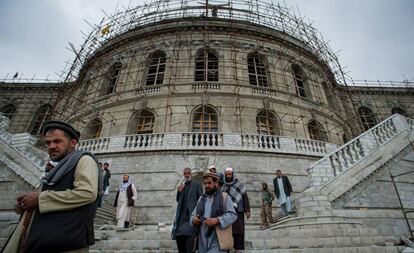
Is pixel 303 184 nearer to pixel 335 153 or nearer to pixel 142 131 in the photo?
pixel 335 153

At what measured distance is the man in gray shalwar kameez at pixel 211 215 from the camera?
2900 millimetres

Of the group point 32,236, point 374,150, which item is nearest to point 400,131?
point 374,150

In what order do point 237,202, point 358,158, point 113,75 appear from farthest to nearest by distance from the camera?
point 113,75 < point 358,158 < point 237,202

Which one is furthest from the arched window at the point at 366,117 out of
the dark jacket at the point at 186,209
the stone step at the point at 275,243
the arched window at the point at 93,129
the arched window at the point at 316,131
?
the dark jacket at the point at 186,209

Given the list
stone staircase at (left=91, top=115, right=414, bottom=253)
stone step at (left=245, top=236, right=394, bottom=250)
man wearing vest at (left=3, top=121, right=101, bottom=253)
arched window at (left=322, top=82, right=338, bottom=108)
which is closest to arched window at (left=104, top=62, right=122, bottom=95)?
stone staircase at (left=91, top=115, right=414, bottom=253)

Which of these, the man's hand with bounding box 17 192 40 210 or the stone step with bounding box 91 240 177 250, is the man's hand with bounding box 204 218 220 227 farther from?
the stone step with bounding box 91 240 177 250

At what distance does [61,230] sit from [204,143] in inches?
375

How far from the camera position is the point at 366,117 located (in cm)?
2242

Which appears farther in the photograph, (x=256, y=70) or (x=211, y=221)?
(x=256, y=70)

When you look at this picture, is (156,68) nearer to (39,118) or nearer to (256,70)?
(256,70)

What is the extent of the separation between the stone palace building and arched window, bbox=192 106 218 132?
8 centimetres

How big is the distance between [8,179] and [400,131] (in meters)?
15.0

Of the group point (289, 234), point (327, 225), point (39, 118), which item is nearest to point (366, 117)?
point (327, 225)

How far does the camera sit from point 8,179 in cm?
955
